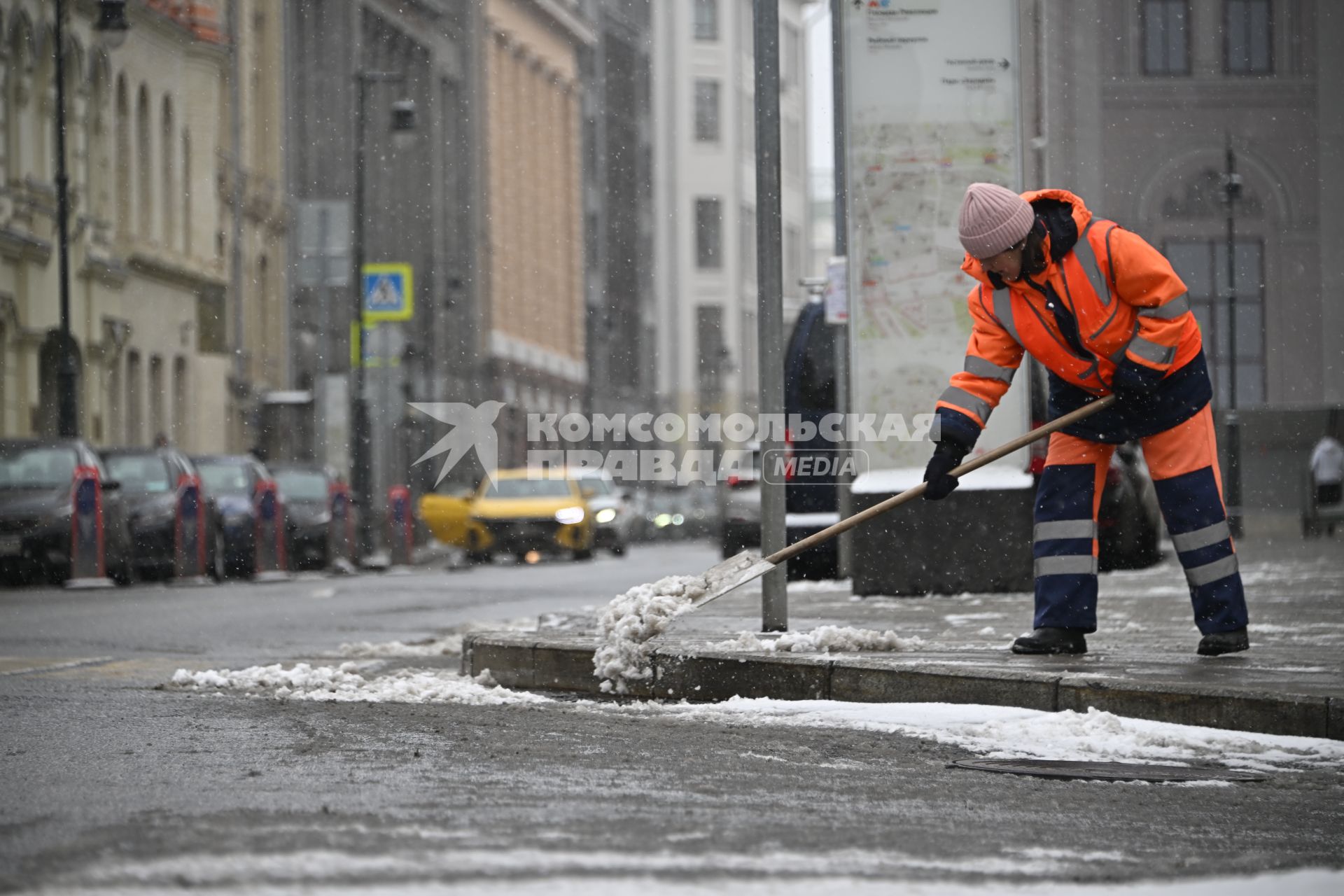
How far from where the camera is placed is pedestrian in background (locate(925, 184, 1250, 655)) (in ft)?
26.3

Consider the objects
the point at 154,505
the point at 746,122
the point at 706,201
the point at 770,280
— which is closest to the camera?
the point at 770,280

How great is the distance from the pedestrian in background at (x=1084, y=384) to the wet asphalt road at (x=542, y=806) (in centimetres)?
171

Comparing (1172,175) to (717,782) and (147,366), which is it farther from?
(717,782)

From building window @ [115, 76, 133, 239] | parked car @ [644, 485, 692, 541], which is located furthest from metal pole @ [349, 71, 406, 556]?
parked car @ [644, 485, 692, 541]

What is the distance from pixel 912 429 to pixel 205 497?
11962mm

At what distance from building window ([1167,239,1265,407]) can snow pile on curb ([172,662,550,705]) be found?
1899cm

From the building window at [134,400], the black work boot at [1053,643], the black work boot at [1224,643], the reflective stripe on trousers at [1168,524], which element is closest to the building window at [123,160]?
the building window at [134,400]

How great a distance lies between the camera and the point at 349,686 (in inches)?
333

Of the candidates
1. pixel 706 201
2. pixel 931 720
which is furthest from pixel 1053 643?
pixel 706 201

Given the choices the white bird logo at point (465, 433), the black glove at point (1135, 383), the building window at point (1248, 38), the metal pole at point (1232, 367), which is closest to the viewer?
the black glove at point (1135, 383)

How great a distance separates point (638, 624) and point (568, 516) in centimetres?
2253

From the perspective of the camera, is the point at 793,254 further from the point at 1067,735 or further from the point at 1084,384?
the point at 1067,735

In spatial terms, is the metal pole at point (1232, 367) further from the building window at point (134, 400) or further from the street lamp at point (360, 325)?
the building window at point (134, 400)

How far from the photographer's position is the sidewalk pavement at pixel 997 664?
274 inches
